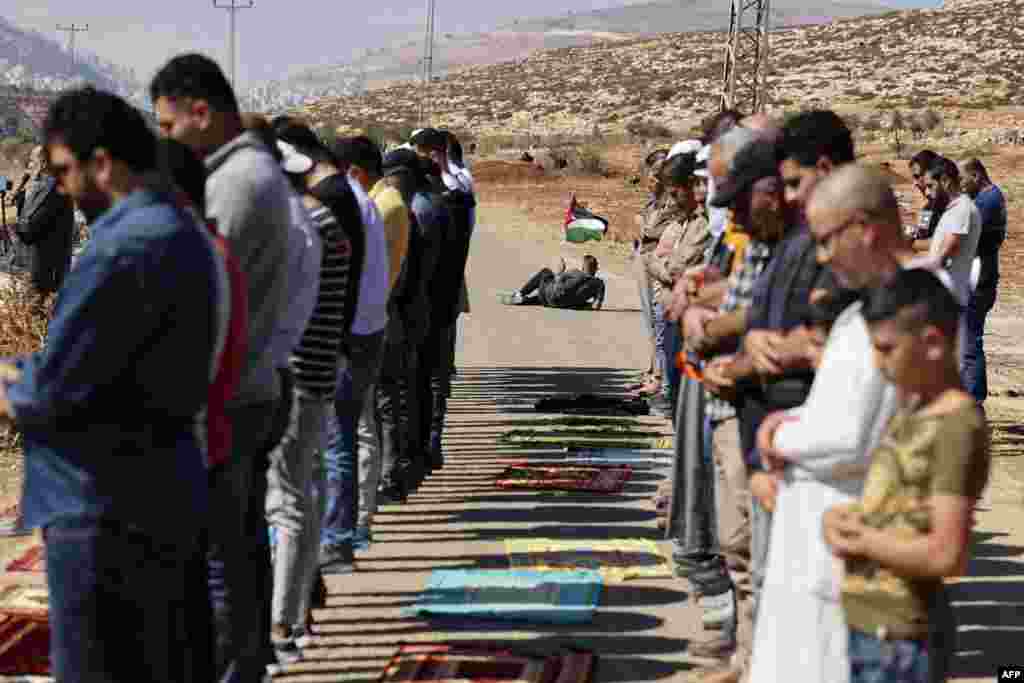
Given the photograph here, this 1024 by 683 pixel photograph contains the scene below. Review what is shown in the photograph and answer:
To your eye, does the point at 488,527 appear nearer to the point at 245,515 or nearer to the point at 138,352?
the point at 245,515

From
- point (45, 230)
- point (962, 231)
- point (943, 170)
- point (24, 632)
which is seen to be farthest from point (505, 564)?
point (45, 230)

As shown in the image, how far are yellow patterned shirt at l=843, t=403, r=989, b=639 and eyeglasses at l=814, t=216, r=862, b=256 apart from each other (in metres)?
0.56

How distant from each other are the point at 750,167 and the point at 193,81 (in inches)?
73.3

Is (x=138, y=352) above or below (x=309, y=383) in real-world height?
above

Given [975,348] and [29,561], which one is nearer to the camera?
[29,561]

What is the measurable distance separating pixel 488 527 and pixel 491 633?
224 cm

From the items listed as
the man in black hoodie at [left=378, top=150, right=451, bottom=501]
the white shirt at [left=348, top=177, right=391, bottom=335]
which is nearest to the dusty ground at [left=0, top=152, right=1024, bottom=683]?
the man in black hoodie at [left=378, top=150, right=451, bottom=501]

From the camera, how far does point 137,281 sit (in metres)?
4.32

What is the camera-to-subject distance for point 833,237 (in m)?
4.78

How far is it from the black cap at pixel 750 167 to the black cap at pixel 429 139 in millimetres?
5342

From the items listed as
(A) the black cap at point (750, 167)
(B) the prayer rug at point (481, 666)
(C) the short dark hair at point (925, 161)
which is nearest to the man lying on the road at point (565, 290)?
(C) the short dark hair at point (925, 161)

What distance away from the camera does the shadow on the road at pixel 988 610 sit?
288 inches

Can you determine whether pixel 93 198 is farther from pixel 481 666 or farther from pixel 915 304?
pixel 481 666

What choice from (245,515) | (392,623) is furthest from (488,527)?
(245,515)
